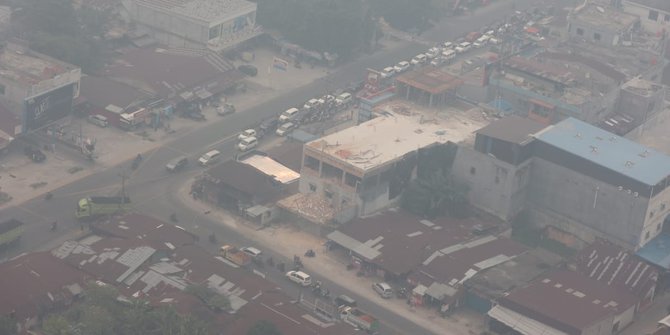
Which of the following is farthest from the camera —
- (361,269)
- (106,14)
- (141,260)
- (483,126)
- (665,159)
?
(106,14)

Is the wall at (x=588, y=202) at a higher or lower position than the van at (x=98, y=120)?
higher

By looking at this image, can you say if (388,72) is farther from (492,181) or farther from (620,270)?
(620,270)

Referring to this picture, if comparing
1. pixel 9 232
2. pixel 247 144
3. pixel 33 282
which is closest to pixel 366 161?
pixel 247 144

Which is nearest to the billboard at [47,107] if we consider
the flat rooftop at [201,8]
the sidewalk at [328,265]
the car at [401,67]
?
the sidewalk at [328,265]

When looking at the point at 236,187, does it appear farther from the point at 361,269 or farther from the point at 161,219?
the point at 361,269

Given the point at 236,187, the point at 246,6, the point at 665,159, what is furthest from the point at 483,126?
the point at 246,6

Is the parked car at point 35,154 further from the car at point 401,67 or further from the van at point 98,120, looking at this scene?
the car at point 401,67
